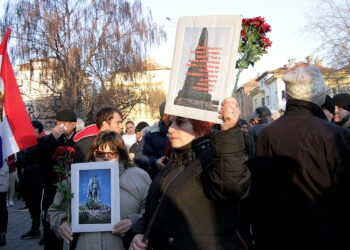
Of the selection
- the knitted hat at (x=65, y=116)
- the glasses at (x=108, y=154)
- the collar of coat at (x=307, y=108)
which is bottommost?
the knitted hat at (x=65, y=116)

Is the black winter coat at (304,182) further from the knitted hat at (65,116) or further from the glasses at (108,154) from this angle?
the knitted hat at (65,116)

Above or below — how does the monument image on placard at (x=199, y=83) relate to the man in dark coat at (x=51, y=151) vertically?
above

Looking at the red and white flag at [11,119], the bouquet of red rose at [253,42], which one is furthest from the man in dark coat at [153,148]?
the bouquet of red rose at [253,42]

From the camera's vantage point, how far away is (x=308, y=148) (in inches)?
114

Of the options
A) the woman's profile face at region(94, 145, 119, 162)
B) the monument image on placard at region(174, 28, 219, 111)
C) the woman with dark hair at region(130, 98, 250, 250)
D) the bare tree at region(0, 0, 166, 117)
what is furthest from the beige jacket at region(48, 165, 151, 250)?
the bare tree at region(0, 0, 166, 117)

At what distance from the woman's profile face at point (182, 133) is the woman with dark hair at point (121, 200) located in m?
0.96

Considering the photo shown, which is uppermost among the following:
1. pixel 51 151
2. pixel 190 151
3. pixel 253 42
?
pixel 253 42

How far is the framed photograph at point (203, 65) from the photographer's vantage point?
8.08 ft

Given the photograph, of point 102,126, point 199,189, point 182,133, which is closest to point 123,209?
point 182,133

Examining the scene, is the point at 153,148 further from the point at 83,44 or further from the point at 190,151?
the point at 83,44

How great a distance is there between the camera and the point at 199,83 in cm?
257

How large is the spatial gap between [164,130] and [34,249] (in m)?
3.78

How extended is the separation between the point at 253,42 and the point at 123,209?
1627 millimetres

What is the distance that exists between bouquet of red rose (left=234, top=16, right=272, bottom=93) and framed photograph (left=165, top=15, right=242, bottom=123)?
0.76 m
